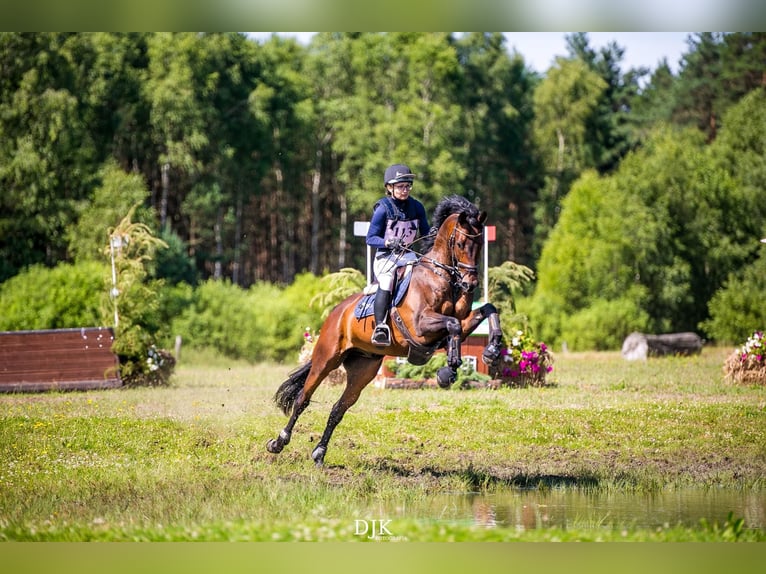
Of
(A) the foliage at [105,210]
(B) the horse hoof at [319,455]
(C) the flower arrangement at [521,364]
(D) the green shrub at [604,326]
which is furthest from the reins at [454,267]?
(D) the green shrub at [604,326]

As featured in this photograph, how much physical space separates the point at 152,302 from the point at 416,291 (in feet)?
35.5

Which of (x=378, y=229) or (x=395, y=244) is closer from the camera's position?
(x=395, y=244)

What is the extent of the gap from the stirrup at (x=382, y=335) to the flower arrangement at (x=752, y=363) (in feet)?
32.3

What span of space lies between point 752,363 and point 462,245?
33.0ft

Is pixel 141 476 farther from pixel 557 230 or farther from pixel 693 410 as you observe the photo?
pixel 557 230

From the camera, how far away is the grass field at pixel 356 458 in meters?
9.17

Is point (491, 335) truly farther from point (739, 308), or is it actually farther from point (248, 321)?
point (739, 308)

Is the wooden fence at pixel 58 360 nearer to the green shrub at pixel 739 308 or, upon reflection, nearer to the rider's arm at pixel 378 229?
the rider's arm at pixel 378 229

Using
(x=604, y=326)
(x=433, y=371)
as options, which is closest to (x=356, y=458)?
(x=433, y=371)

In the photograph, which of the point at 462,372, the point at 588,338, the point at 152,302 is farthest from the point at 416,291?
the point at 588,338

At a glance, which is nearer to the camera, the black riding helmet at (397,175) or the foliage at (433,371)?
the black riding helmet at (397,175)

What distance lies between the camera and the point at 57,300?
94.1 feet

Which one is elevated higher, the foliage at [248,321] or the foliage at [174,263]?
→ the foliage at [174,263]

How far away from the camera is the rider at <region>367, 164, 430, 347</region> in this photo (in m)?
10.9
